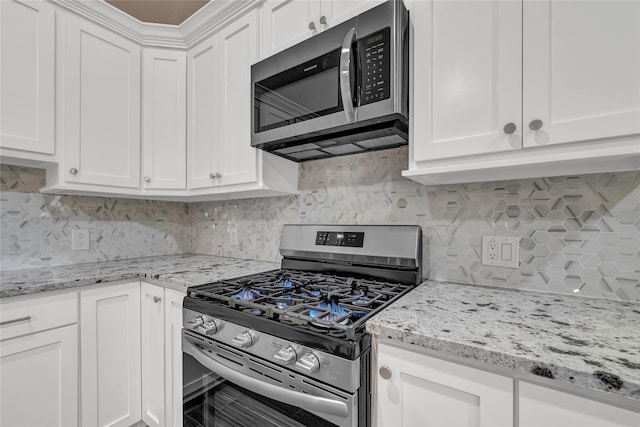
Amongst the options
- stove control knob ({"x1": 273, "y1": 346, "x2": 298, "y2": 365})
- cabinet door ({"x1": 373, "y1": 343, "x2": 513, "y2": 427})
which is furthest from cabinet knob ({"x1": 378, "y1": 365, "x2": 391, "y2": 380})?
stove control knob ({"x1": 273, "y1": 346, "x2": 298, "y2": 365})

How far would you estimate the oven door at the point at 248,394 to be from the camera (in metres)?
0.76

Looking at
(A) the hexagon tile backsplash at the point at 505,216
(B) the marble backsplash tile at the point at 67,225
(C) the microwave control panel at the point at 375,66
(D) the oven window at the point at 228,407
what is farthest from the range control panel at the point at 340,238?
(B) the marble backsplash tile at the point at 67,225

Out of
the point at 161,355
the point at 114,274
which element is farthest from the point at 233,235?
the point at 161,355

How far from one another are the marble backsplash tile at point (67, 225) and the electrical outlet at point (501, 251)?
221 centimetres

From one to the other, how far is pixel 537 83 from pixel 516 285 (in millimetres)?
722

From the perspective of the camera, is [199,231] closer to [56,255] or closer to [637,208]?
[56,255]

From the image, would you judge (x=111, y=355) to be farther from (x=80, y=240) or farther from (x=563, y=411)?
(x=563, y=411)

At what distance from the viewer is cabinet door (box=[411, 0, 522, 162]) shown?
Answer: 853 mm

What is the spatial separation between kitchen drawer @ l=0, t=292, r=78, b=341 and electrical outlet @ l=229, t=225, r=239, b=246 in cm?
92

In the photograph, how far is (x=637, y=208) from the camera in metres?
0.93

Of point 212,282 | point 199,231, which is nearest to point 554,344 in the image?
point 212,282

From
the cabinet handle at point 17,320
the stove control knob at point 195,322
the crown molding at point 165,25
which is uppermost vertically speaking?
the crown molding at point 165,25

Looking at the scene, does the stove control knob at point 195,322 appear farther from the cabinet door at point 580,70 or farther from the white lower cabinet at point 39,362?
the cabinet door at point 580,70

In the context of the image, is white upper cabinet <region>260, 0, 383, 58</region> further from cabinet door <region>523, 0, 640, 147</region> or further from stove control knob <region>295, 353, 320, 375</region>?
stove control knob <region>295, 353, 320, 375</region>
